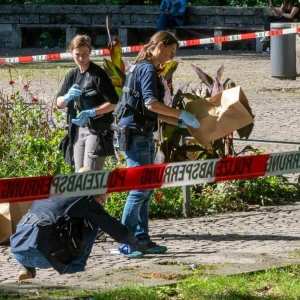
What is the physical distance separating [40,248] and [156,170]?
86cm

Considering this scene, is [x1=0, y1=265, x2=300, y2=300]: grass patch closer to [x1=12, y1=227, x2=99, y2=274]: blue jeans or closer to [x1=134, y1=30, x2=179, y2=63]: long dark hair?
[x1=12, y1=227, x2=99, y2=274]: blue jeans

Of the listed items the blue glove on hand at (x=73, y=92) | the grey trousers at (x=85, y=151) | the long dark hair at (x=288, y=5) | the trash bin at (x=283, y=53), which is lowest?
the trash bin at (x=283, y=53)

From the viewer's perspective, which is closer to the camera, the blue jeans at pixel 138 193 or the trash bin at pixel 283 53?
the blue jeans at pixel 138 193

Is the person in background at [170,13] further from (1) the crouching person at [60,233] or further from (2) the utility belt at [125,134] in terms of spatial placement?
(1) the crouching person at [60,233]

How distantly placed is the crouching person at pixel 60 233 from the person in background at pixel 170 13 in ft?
64.6

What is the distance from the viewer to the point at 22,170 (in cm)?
973

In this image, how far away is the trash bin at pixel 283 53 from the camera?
752 inches

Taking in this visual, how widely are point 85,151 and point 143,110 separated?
0.76 m

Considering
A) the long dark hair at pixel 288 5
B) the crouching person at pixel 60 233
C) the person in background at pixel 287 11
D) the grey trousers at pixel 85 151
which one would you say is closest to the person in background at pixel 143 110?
the grey trousers at pixel 85 151

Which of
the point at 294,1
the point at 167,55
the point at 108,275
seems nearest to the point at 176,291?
the point at 108,275

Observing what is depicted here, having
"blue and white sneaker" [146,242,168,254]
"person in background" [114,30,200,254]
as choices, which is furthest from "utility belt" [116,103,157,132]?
"blue and white sneaker" [146,242,168,254]

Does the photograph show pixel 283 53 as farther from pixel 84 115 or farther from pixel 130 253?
pixel 130 253

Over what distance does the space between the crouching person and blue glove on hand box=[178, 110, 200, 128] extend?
1.37 meters

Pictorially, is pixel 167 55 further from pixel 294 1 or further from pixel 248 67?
pixel 294 1
